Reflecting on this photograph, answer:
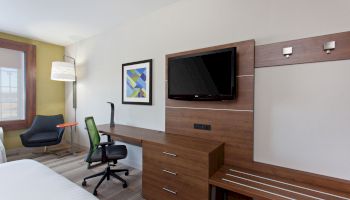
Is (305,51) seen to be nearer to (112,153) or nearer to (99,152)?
(112,153)

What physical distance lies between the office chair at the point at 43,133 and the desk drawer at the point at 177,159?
2501 mm

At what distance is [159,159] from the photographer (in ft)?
6.80

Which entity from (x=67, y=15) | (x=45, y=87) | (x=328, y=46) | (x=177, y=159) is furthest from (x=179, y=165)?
(x=45, y=87)

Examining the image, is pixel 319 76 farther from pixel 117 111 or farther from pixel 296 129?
pixel 117 111

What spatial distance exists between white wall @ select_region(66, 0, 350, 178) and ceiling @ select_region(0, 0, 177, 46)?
22 centimetres

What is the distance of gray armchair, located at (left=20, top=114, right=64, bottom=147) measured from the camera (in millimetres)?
3377

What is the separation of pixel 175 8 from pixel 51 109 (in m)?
4.05

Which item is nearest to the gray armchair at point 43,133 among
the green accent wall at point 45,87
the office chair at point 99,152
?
the green accent wall at point 45,87

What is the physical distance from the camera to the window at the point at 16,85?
373 centimetres

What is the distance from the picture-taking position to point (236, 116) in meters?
2.00

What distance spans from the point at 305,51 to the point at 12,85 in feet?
17.6

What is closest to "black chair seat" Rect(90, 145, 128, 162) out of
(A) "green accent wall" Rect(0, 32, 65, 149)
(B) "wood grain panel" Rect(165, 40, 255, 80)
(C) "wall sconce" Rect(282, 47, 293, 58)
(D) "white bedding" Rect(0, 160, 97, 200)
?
(D) "white bedding" Rect(0, 160, 97, 200)

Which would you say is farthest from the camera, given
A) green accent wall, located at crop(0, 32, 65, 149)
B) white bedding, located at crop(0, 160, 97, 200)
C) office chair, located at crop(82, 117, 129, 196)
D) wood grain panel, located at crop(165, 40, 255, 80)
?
green accent wall, located at crop(0, 32, 65, 149)

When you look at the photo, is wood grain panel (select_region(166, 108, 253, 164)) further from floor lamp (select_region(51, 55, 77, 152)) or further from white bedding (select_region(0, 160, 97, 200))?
floor lamp (select_region(51, 55, 77, 152))
